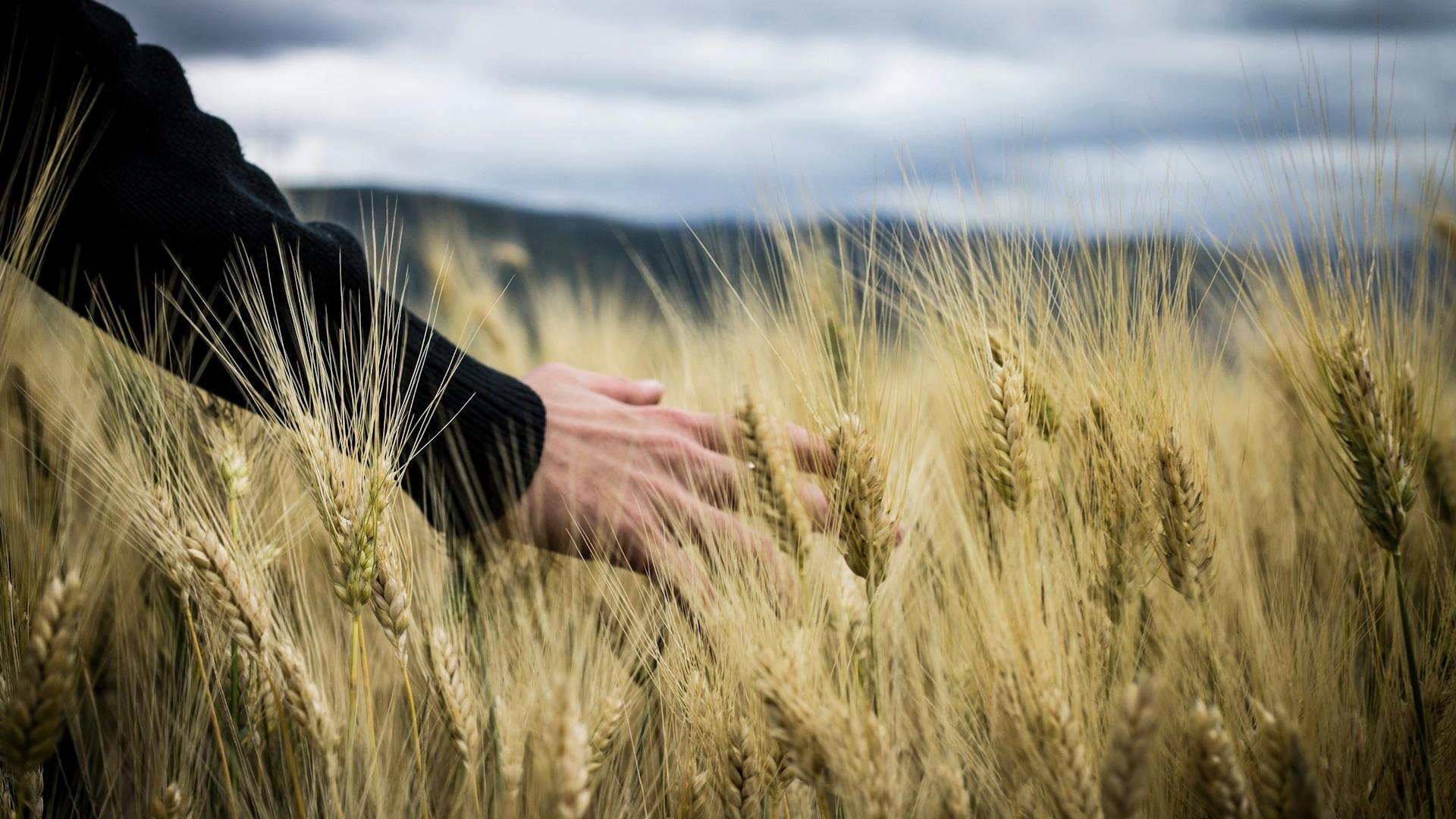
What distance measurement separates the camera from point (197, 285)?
1.23 metres

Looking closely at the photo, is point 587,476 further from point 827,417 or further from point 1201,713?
point 1201,713

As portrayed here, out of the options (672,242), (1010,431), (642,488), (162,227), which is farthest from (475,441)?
(672,242)

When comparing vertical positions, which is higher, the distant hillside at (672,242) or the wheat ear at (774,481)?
the distant hillside at (672,242)

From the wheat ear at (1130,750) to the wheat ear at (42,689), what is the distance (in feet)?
2.91

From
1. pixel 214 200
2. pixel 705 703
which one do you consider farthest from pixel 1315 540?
pixel 214 200

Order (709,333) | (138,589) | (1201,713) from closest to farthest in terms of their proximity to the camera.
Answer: (1201,713) < (138,589) < (709,333)

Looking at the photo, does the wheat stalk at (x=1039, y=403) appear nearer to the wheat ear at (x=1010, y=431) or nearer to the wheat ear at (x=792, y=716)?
the wheat ear at (x=1010, y=431)

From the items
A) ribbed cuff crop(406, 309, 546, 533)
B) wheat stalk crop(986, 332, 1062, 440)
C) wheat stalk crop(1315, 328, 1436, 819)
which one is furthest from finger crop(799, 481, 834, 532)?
wheat stalk crop(1315, 328, 1436, 819)

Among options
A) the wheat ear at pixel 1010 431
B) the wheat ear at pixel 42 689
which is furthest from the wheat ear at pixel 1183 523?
the wheat ear at pixel 42 689

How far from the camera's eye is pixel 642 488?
3.91 feet

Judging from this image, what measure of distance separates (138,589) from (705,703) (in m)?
1.08

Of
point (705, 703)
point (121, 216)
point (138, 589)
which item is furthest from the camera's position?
point (138, 589)

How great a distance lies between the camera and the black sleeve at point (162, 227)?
1.19 m

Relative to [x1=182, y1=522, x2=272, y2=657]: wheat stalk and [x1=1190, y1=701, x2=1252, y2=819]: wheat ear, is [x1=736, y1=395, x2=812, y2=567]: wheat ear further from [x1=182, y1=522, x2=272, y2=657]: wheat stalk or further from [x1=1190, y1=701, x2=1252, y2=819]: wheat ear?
[x1=182, y1=522, x2=272, y2=657]: wheat stalk
